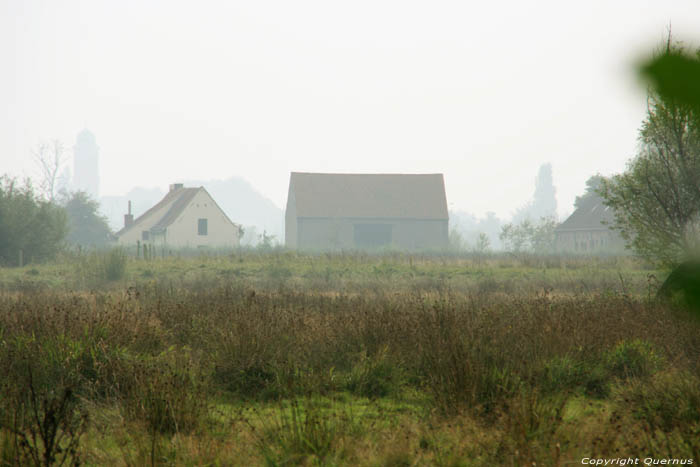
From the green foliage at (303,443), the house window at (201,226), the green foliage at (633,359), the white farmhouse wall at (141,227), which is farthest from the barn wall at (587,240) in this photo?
the green foliage at (303,443)

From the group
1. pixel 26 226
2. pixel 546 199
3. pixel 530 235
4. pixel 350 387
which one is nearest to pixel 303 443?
pixel 350 387

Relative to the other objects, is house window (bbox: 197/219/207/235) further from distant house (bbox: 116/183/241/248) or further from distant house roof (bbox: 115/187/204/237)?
distant house roof (bbox: 115/187/204/237)

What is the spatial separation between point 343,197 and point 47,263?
33675 mm

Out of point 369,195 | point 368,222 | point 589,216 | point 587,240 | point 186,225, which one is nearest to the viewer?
point 186,225

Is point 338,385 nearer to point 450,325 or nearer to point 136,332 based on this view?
point 450,325

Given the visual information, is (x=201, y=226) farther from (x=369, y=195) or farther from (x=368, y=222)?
(x=369, y=195)

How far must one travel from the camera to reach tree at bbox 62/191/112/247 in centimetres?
5994

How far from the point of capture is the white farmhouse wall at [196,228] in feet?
185

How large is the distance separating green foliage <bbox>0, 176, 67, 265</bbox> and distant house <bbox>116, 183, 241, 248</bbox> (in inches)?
882

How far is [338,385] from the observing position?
7.70 m

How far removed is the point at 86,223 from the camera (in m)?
60.5

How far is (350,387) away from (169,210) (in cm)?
5490

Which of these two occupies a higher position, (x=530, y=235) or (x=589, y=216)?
(x=589, y=216)

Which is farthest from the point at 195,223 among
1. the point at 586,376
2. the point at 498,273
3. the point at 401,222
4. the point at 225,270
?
the point at 586,376
